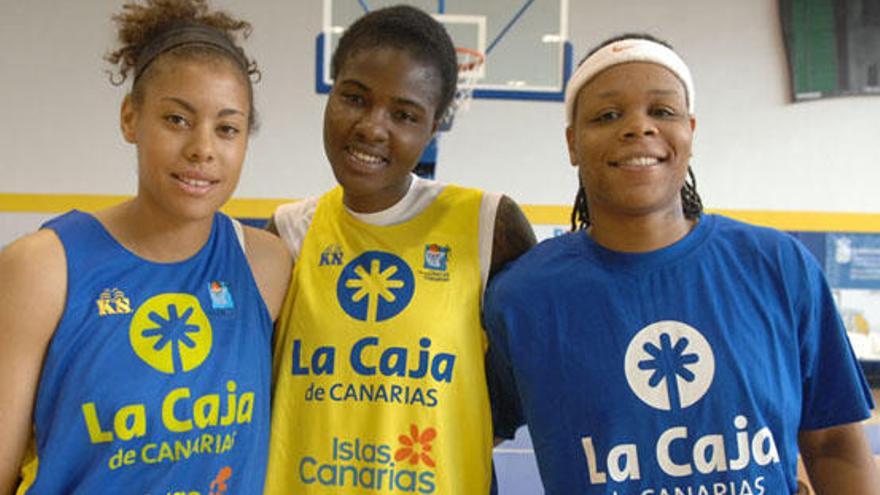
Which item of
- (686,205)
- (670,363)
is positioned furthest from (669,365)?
(686,205)

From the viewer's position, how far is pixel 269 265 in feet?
4.98

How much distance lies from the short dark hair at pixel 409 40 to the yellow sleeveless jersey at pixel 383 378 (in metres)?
0.40

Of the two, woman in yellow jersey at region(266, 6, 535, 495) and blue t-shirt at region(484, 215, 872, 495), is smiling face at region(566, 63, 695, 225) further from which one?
woman in yellow jersey at region(266, 6, 535, 495)

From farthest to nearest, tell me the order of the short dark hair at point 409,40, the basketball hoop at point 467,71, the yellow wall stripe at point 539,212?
the yellow wall stripe at point 539,212, the basketball hoop at point 467,71, the short dark hair at point 409,40

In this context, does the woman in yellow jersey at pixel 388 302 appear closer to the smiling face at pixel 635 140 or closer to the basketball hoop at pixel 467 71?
the smiling face at pixel 635 140

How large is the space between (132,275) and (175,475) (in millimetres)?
353

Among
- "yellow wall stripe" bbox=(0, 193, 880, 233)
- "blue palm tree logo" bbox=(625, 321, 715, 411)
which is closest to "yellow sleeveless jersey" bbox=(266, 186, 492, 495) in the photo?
"blue palm tree logo" bbox=(625, 321, 715, 411)

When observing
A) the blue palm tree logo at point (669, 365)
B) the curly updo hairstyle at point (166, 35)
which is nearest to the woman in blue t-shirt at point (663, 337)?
the blue palm tree logo at point (669, 365)

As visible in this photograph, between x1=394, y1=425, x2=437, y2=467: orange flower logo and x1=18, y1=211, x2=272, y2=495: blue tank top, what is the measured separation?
0.87ft

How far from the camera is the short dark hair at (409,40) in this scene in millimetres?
1578

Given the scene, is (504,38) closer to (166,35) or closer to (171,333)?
(166,35)

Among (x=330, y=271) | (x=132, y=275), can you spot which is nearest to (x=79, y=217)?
(x=132, y=275)

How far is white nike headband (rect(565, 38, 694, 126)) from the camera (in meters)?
1.42

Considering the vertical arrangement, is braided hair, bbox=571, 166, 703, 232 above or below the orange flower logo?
above
